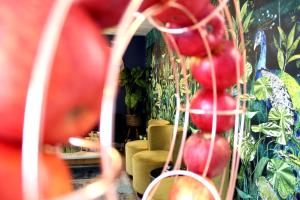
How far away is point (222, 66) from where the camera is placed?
565 millimetres

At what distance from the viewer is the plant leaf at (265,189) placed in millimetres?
2072

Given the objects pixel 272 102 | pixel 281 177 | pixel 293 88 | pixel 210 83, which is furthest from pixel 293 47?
pixel 210 83

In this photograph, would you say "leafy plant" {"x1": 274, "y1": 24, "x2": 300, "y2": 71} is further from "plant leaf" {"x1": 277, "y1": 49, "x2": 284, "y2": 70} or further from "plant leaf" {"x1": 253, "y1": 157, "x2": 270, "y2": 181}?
"plant leaf" {"x1": 253, "y1": 157, "x2": 270, "y2": 181}

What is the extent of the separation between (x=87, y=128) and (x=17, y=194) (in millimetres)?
75

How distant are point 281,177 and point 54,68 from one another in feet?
6.47

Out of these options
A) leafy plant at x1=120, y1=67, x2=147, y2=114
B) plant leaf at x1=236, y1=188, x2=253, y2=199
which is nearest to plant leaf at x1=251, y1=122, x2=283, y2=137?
plant leaf at x1=236, y1=188, x2=253, y2=199

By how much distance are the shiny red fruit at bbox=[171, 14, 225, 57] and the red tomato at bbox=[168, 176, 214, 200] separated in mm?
210

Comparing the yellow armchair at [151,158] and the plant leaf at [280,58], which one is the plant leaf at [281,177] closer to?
the plant leaf at [280,58]

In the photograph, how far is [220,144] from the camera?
60cm

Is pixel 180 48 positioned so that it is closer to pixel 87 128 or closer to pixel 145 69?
pixel 87 128

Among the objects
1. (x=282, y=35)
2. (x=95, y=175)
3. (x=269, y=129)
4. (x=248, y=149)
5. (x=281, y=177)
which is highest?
(x=282, y=35)

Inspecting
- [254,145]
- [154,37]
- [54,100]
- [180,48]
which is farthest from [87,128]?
[154,37]

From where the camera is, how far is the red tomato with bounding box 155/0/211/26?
465mm

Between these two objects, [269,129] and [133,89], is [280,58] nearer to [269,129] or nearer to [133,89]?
[269,129]
